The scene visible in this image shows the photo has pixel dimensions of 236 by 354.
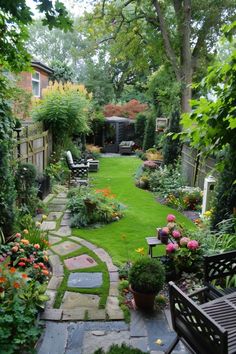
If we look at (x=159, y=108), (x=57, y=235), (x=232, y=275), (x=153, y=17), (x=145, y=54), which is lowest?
(x=57, y=235)

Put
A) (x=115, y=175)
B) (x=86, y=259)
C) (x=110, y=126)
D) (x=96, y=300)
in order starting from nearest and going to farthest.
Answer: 1. (x=96, y=300)
2. (x=86, y=259)
3. (x=115, y=175)
4. (x=110, y=126)

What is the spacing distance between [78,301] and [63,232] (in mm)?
2391

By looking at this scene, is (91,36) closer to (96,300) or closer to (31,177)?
(31,177)

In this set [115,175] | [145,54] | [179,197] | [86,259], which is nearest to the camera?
[86,259]

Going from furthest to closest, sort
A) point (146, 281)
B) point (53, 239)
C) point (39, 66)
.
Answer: point (39, 66), point (53, 239), point (146, 281)

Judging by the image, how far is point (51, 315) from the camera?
3.40 meters

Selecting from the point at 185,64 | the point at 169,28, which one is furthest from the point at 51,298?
the point at 169,28

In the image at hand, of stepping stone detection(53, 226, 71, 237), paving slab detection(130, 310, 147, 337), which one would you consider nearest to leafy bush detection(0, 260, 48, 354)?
paving slab detection(130, 310, 147, 337)

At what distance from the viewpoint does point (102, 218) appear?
6.68 m

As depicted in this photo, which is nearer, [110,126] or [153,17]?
[153,17]

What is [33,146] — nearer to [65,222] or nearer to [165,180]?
[65,222]

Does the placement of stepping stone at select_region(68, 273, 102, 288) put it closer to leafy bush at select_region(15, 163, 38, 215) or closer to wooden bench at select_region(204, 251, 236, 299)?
wooden bench at select_region(204, 251, 236, 299)

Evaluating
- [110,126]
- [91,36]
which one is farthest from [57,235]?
[110,126]

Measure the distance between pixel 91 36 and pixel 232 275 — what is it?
13380 mm
